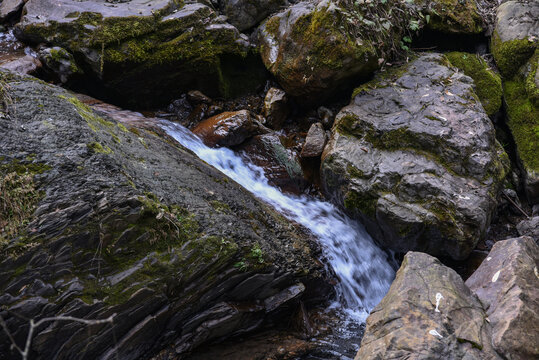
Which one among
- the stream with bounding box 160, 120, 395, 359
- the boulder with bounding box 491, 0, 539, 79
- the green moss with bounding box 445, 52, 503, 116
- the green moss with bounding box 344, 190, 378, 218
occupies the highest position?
the boulder with bounding box 491, 0, 539, 79

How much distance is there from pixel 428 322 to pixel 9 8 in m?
Result: 9.00

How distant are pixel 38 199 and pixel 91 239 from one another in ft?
1.75

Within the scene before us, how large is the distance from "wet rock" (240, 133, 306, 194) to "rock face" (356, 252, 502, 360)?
3.04 metres

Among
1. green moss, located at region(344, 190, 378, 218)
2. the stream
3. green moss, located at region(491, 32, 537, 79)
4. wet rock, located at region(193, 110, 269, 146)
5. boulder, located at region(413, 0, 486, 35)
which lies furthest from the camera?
boulder, located at region(413, 0, 486, 35)

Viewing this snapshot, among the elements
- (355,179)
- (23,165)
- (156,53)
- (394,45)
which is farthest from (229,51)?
(23,165)

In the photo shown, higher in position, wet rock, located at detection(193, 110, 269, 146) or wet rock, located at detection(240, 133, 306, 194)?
wet rock, located at detection(193, 110, 269, 146)

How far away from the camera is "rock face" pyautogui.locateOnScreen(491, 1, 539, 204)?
6.07 meters

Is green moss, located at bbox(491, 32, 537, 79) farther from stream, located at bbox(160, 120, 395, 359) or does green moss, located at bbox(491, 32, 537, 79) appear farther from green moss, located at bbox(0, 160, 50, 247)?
green moss, located at bbox(0, 160, 50, 247)

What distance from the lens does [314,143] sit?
6230 millimetres

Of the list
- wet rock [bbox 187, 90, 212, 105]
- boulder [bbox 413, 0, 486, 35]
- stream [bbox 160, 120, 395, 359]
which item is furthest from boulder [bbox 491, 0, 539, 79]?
wet rock [bbox 187, 90, 212, 105]

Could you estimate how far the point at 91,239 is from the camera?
3082 millimetres

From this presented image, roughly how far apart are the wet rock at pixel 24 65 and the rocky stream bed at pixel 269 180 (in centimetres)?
3

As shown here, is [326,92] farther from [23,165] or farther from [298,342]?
[23,165]

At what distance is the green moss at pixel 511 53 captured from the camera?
653 centimetres
